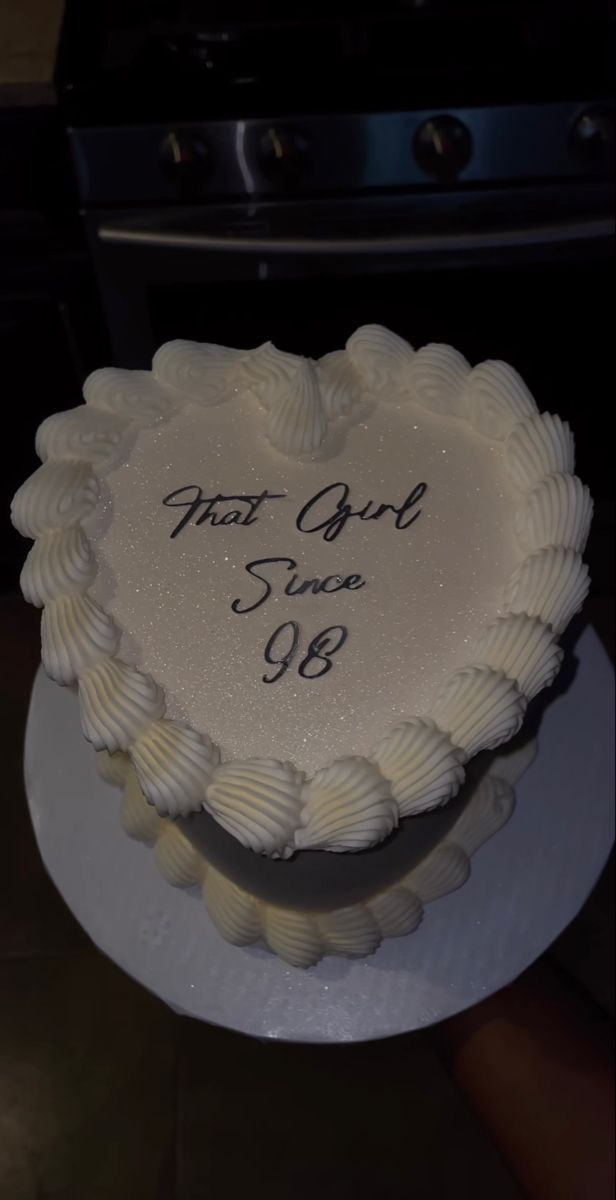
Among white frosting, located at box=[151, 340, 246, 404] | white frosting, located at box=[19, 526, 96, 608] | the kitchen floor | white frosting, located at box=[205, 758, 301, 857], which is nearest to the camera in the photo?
white frosting, located at box=[205, 758, 301, 857]

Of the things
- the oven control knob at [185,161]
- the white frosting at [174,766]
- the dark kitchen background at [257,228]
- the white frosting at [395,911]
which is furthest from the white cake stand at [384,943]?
the oven control knob at [185,161]

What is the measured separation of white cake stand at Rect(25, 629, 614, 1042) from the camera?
114cm

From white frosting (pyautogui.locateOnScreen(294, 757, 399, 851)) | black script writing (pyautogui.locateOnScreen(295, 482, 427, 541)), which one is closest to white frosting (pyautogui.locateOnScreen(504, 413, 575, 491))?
black script writing (pyautogui.locateOnScreen(295, 482, 427, 541))

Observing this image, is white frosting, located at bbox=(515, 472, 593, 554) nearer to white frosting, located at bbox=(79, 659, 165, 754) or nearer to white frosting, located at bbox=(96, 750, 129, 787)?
white frosting, located at bbox=(79, 659, 165, 754)

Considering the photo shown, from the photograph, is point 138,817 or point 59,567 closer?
point 59,567

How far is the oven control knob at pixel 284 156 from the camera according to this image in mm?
1408

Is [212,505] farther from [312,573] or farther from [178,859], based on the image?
[178,859]

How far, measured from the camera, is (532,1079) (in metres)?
1.21

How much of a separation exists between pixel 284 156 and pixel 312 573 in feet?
2.56

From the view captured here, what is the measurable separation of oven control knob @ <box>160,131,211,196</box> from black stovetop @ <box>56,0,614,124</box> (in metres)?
0.03

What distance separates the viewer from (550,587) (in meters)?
0.95

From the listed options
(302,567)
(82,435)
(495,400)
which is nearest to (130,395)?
(82,435)

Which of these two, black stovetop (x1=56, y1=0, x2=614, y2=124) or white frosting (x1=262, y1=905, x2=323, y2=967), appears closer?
white frosting (x1=262, y1=905, x2=323, y2=967)

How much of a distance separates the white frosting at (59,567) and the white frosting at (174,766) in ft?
0.55
